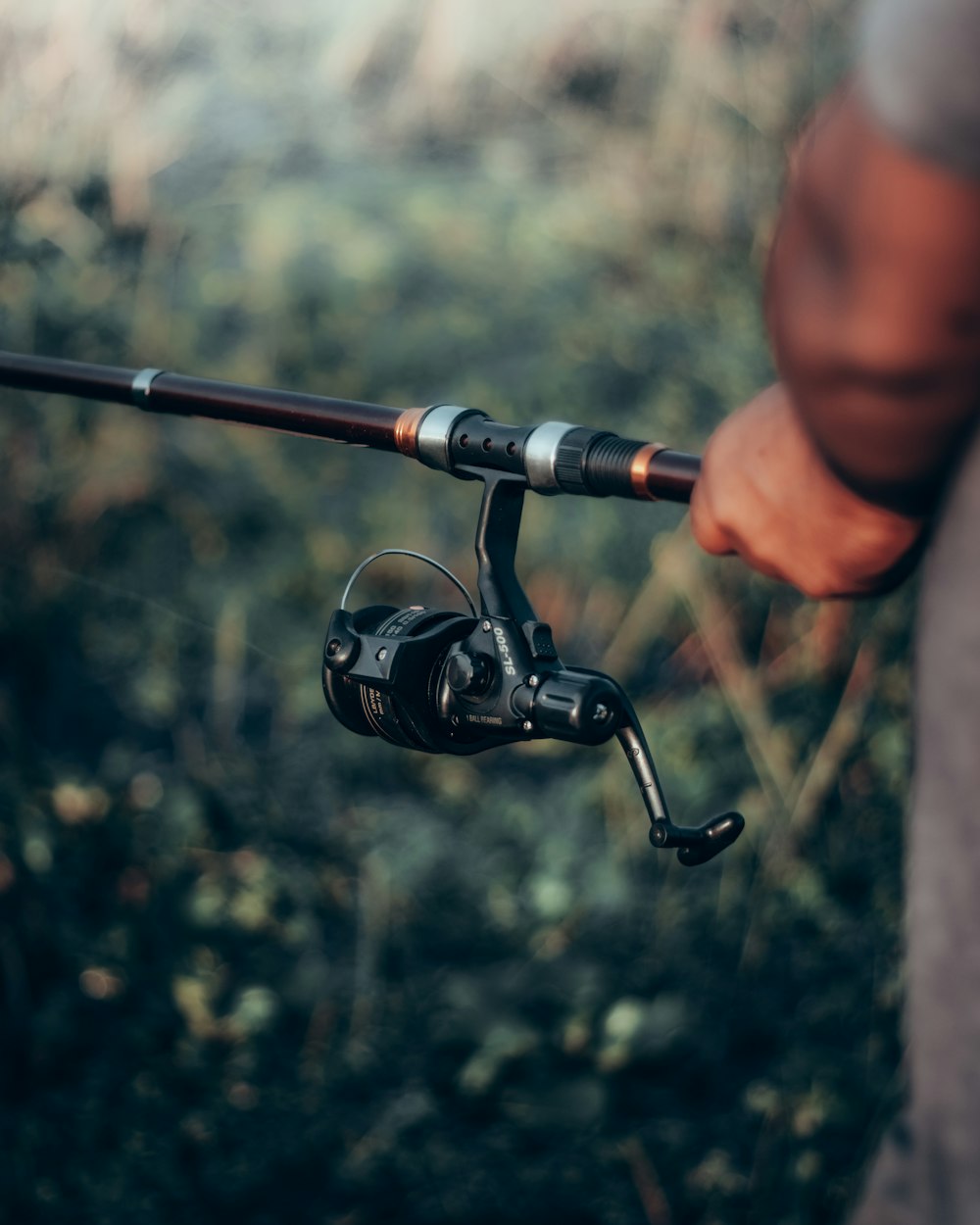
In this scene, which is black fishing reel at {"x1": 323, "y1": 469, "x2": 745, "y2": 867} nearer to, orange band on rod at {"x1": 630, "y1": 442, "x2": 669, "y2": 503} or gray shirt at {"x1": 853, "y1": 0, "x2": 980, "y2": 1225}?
orange band on rod at {"x1": 630, "y1": 442, "x2": 669, "y2": 503}

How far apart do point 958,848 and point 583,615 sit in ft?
9.29

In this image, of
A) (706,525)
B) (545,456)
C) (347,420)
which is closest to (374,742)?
(347,420)

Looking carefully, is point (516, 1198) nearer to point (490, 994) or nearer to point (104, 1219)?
point (490, 994)

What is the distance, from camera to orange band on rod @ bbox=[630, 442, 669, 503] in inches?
42.6

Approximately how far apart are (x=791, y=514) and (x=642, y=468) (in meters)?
0.21

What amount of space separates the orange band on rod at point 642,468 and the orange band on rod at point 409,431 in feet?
0.70

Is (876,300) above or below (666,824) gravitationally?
above

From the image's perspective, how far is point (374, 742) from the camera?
350cm

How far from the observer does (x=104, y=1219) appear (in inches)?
97.5

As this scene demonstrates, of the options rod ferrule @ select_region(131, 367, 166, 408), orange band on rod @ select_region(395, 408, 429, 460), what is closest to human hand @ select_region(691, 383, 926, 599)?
orange band on rod @ select_region(395, 408, 429, 460)

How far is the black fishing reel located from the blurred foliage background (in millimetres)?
1724

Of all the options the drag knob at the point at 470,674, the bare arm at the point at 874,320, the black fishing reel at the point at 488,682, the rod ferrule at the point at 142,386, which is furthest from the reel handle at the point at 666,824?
the rod ferrule at the point at 142,386

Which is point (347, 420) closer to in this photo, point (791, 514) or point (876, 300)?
point (791, 514)

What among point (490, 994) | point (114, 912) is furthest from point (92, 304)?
point (490, 994)
